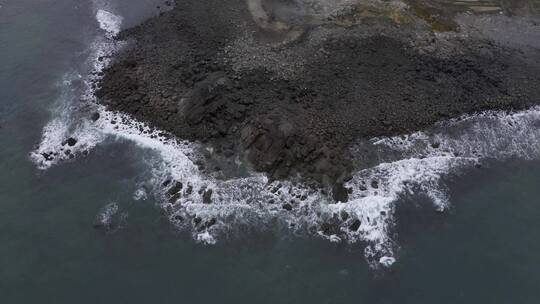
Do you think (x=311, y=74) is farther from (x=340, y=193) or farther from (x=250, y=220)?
(x=250, y=220)

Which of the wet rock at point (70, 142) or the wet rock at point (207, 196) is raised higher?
the wet rock at point (207, 196)

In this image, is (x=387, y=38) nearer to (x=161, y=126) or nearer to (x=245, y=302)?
(x=161, y=126)

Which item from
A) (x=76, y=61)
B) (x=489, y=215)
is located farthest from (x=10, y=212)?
(x=489, y=215)

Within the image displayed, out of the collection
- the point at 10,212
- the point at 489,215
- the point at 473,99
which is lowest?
the point at 10,212

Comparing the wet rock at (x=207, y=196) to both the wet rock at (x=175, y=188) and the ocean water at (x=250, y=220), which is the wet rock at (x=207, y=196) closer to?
the ocean water at (x=250, y=220)

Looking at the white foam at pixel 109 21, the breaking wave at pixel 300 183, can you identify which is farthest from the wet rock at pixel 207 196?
the white foam at pixel 109 21

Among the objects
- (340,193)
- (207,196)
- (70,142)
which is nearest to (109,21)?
(70,142)

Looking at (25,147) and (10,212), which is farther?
(25,147)
